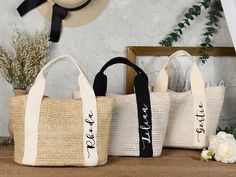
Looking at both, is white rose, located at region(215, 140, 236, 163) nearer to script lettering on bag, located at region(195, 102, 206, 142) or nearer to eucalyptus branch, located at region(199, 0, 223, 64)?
script lettering on bag, located at region(195, 102, 206, 142)

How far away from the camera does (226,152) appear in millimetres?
1267

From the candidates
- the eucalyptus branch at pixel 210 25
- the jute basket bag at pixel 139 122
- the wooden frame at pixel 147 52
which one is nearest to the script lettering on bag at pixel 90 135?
the jute basket bag at pixel 139 122

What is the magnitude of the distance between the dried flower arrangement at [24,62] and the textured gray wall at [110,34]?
11cm

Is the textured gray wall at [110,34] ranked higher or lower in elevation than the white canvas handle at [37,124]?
higher

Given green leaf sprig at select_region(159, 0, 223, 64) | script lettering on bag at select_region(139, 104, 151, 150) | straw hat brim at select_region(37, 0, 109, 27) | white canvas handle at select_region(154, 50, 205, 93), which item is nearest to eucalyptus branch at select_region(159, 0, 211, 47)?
green leaf sprig at select_region(159, 0, 223, 64)

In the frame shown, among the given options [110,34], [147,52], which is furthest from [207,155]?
[110,34]

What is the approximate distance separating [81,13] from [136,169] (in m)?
0.64

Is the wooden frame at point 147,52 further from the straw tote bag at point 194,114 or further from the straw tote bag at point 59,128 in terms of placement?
the straw tote bag at point 59,128

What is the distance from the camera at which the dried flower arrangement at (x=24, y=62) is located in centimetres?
143

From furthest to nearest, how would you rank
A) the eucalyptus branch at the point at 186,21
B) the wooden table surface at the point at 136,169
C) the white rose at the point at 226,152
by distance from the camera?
the eucalyptus branch at the point at 186,21, the white rose at the point at 226,152, the wooden table surface at the point at 136,169

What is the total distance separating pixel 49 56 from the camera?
5.23ft

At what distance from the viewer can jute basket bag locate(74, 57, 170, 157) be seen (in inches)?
51.4

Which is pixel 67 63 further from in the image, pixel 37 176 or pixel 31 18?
pixel 37 176

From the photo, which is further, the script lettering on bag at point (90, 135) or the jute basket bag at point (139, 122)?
the jute basket bag at point (139, 122)
